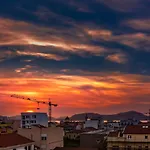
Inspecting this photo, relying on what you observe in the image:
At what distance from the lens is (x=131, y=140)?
171 feet

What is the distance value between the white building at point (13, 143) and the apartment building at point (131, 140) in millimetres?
14000

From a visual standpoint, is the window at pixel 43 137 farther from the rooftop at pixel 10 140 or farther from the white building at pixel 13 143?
the rooftop at pixel 10 140

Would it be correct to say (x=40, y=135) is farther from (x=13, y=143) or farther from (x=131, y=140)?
(x=131, y=140)

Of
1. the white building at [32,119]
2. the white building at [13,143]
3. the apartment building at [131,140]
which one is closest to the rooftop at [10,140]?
the white building at [13,143]

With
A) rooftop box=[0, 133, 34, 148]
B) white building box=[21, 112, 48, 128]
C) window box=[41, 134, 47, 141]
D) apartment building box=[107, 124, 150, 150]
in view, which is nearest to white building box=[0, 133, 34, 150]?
rooftop box=[0, 133, 34, 148]

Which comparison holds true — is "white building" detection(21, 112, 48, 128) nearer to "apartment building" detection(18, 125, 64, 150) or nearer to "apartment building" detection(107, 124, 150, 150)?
"apartment building" detection(18, 125, 64, 150)

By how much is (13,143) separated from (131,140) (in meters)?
19.7

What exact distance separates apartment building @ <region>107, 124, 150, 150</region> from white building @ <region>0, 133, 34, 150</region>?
551 inches

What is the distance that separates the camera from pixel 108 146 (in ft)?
173


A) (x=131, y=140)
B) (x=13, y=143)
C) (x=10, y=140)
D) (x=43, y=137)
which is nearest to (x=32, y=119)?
(x=43, y=137)

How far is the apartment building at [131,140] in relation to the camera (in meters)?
51.7

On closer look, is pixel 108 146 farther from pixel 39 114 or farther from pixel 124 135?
pixel 39 114

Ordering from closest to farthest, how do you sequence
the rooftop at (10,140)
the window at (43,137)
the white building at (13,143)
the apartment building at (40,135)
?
the white building at (13,143), the rooftop at (10,140), the apartment building at (40,135), the window at (43,137)

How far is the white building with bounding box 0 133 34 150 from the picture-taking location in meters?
39.8
